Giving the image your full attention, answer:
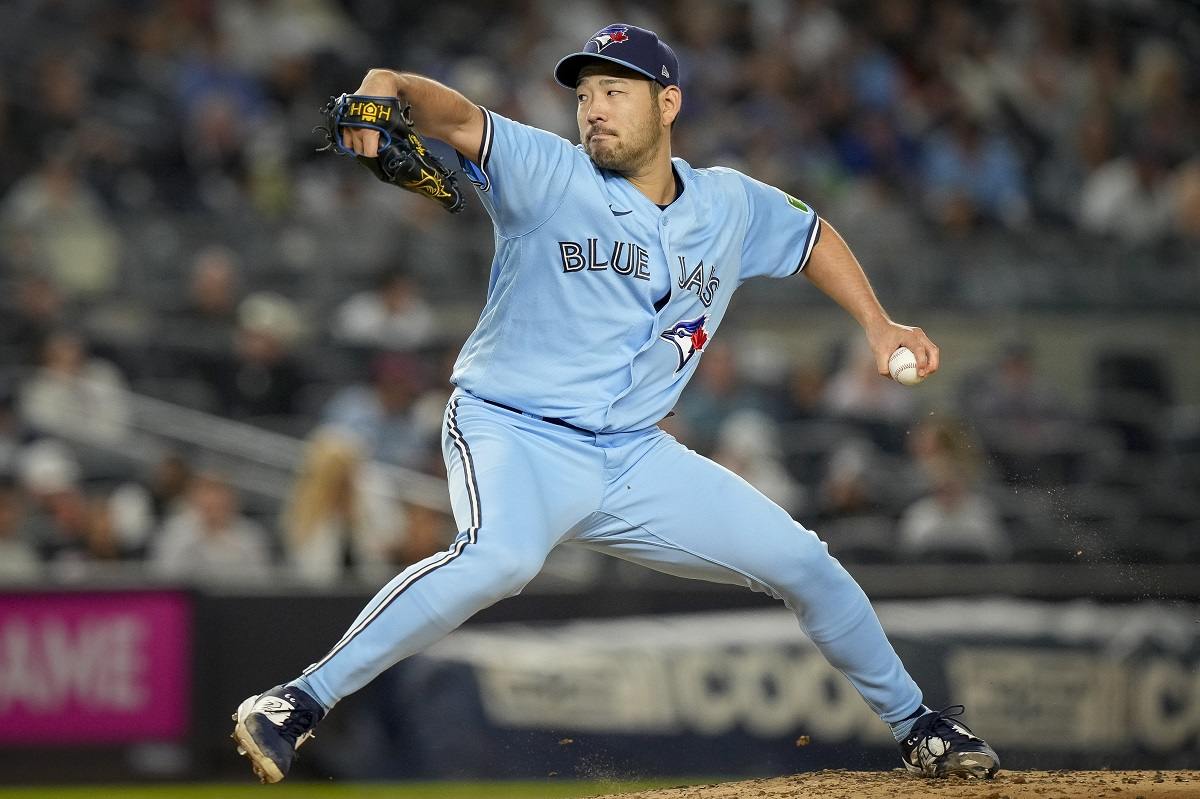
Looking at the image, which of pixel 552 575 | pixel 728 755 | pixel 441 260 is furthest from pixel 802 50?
pixel 728 755

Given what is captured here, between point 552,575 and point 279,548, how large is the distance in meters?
1.68

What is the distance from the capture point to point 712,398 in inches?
421

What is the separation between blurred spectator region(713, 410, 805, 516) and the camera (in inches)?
400

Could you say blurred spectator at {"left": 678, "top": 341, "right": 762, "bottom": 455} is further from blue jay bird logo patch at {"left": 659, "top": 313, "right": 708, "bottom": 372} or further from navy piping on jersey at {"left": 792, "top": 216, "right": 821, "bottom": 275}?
blue jay bird logo patch at {"left": 659, "top": 313, "right": 708, "bottom": 372}

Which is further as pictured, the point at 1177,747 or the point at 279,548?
the point at 279,548

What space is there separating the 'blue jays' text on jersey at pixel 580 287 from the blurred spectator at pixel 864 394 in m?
5.98

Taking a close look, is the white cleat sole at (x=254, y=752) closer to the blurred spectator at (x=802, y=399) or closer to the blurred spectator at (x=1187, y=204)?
the blurred spectator at (x=802, y=399)

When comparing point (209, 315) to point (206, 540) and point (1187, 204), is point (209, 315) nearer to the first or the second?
point (206, 540)

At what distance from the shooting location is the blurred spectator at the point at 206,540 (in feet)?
31.1

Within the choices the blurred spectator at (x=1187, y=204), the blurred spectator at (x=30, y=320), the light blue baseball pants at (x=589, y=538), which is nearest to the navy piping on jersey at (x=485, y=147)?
the light blue baseball pants at (x=589, y=538)

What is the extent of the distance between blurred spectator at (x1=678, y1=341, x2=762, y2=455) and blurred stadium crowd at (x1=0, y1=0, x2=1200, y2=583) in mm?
21

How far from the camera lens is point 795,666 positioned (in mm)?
8914

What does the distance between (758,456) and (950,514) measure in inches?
50.1

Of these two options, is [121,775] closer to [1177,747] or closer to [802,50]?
[1177,747]
